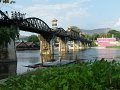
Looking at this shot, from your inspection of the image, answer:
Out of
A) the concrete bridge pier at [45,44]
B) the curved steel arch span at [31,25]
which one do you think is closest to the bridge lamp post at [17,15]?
the curved steel arch span at [31,25]

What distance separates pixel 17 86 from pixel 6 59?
82085 millimetres

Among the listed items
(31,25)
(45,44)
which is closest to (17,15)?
(31,25)

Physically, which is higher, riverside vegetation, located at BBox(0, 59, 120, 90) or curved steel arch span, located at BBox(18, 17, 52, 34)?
curved steel arch span, located at BBox(18, 17, 52, 34)

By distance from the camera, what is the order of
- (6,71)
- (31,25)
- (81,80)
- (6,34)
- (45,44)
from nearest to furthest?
1. (81,80)
2. (6,34)
3. (6,71)
4. (31,25)
5. (45,44)

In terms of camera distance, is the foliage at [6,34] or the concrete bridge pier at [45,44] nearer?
the foliage at [6,34]

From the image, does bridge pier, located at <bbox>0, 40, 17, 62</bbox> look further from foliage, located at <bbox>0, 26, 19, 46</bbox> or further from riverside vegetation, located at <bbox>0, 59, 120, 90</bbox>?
riverside vegetation, located at <bbox>0, 59, 120, 90</bbox>

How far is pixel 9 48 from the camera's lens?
9588cm

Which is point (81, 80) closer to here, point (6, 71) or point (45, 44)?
point (6, 71)

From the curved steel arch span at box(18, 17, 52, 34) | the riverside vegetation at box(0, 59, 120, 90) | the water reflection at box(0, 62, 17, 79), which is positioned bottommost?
the water reflection at box(0, 62, 17, 79)

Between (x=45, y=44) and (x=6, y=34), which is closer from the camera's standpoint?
(x=6, y=34)

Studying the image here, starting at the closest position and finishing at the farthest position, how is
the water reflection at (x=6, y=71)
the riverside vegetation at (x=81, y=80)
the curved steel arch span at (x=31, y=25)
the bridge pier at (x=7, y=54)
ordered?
1. the riverside vegetation at (x=81, y=80)
2. the water reflection at (x=6, y=71)
3. the bridge pier at (x=7, y=54)
4. the curved steel arch span at (x=31, y=25)

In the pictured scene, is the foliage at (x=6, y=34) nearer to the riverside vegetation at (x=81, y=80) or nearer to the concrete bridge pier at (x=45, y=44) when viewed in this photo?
the riverside vegetation at (x=81, y=80)

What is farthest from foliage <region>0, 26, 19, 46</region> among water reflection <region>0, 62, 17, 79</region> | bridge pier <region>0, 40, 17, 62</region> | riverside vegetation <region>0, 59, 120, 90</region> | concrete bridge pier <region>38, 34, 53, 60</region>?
concrete bridge pier <region>38, 34, 53, 60</region>

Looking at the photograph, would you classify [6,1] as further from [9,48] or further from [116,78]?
[9,48]
